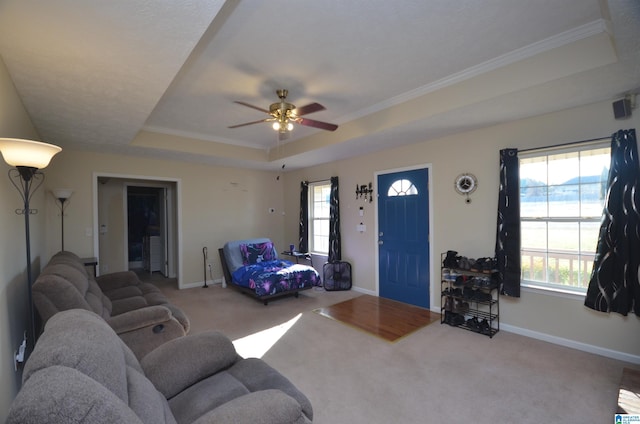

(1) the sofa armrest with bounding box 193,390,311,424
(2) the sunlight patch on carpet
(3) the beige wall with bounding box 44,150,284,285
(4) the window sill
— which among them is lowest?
(2) the sunlight patch on carpet

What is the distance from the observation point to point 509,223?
11.0 ft

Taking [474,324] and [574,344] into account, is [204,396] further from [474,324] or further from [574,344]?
Result: [574,344]

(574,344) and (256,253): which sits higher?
(256,253)

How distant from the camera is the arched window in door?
4.42 m

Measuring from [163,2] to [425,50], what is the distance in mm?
1951

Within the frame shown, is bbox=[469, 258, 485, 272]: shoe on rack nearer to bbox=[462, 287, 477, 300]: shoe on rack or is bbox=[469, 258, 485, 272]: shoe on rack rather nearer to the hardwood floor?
bbox=[462, 287, 477, 300]: shoe on rack

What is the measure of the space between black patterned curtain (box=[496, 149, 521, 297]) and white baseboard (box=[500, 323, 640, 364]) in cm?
43

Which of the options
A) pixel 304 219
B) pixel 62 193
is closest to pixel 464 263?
pixel 304 219

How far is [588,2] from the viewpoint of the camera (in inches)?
75.2

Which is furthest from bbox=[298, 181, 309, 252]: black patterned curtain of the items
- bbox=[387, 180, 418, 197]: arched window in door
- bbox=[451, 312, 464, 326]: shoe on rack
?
bbox=[451, 312, 464, 326]: shoe on rack

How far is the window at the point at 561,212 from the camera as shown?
9.63 feet

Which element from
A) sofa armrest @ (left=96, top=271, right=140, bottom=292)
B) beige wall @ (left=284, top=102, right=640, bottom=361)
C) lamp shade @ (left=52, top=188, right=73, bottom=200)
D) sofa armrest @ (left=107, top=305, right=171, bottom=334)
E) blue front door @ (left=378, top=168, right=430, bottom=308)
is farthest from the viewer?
blue front door @ (left=378, top=168, right=430, bottom=308)

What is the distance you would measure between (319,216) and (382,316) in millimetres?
2706

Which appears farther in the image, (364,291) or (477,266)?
(364,291)
